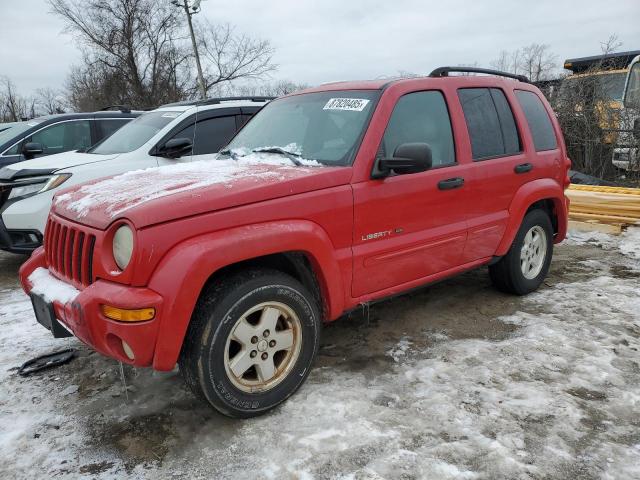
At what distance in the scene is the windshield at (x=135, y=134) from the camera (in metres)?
5.91

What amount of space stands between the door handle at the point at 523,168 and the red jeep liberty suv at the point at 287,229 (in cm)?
2

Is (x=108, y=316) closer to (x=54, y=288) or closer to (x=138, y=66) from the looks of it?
(x=54, y=288)

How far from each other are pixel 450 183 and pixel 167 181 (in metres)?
1.90

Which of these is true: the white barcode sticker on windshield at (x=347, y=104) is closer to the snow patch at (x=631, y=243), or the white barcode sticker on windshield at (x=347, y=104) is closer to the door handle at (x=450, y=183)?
the door handle at (x=450, y=183)

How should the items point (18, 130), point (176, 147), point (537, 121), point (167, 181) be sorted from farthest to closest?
point (18, 130), point (176, 147), point (537, 121), point (167, 181)

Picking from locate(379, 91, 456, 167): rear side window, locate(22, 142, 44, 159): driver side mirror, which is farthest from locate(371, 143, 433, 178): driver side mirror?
locate(22, 142, 44, 159): driver side mirror

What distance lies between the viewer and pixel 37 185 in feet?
17.9

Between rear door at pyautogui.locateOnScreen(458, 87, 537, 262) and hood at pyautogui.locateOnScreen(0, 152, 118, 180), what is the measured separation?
13.0 feet

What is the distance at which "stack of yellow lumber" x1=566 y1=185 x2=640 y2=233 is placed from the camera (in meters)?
6.74

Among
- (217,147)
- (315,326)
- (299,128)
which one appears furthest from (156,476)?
(217,147)

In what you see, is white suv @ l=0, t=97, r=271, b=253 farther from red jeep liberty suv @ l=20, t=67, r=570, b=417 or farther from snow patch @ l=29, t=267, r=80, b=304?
snow patch @ l=29, t=267, r=80, b=304

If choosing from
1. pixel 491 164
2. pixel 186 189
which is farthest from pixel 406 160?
pixel 186 189

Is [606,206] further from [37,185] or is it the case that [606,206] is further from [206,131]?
[37,185]

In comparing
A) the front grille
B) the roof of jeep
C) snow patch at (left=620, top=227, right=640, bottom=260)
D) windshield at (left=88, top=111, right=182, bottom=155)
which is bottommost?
Answer: snow patch at (left=620, top=227, right=640, bottom=260)
